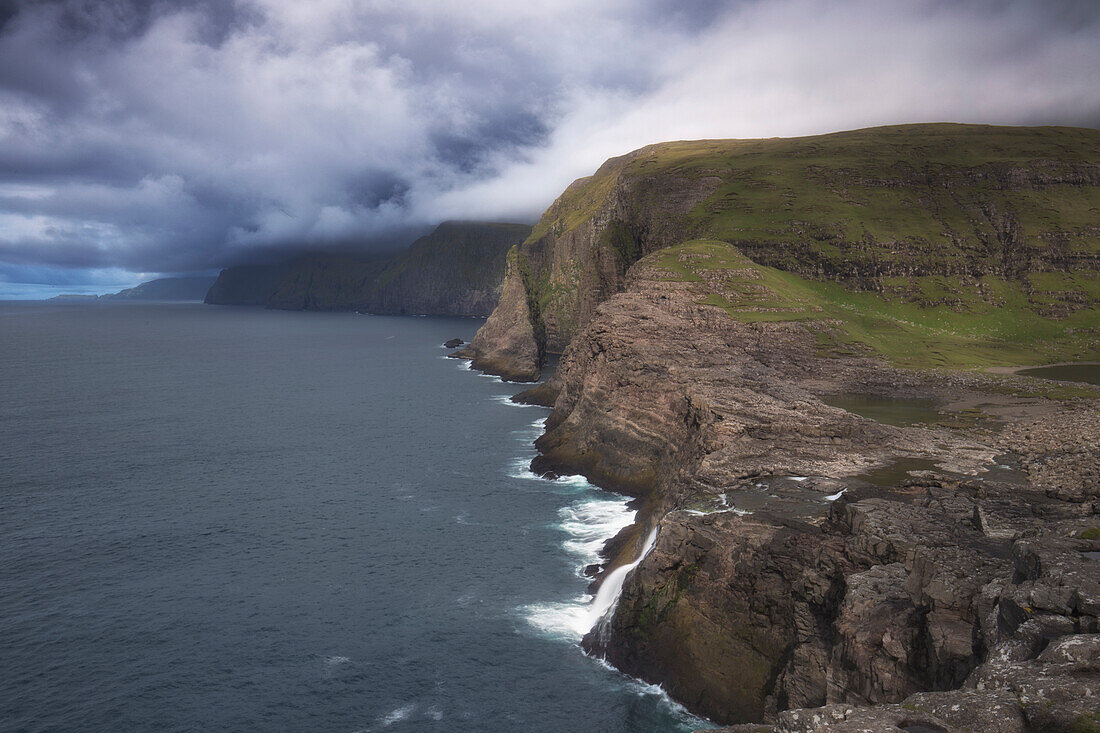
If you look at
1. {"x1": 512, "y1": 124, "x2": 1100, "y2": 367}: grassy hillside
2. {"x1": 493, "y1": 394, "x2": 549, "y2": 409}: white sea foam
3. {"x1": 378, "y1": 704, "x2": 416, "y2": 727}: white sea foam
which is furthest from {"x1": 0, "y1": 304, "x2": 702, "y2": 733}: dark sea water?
{"x1": 512, "y1": 124, "x2": 1100, "y2": 367}: grassy hillside

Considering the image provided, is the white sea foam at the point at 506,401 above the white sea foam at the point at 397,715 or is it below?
above

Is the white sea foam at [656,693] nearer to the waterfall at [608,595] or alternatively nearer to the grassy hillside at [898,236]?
the waterfall at [608,595]

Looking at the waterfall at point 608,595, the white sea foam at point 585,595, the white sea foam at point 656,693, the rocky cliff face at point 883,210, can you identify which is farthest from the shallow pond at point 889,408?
the rocky cliff face at point 883,210

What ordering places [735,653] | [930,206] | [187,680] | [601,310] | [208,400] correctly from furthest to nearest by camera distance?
[930,206] → [208,400] → [601,310] → [187,680] → [735,653]

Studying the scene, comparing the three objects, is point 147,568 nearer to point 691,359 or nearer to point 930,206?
point 691,359

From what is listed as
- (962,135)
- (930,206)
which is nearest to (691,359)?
(930,206)

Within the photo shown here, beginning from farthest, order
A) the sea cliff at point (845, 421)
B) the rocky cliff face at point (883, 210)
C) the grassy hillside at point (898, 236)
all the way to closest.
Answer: the rocky cliff face at point (883, 210)
the grassy hillside at point (898, 236)
the sea cliff at point (845, 421)

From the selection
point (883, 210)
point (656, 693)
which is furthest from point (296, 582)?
point (883, 210)
